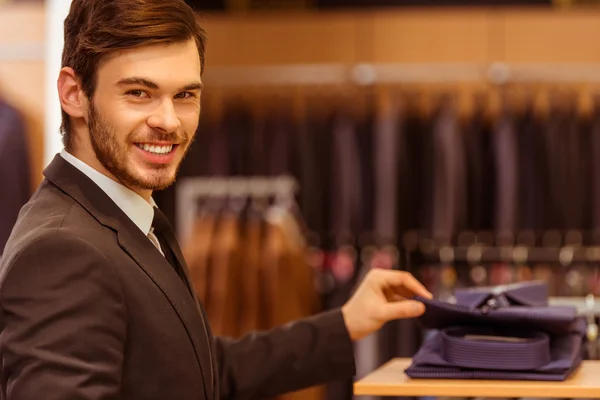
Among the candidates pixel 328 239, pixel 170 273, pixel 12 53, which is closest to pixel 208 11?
pixel 12 53

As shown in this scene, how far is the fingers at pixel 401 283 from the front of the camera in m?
2.27

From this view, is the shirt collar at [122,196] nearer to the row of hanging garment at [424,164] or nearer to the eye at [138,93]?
the eye at [138,93]

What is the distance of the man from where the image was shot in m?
1.61

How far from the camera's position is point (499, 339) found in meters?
2.14

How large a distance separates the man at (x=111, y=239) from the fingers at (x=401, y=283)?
1.54 ft

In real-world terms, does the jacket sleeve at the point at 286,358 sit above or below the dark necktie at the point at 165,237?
below

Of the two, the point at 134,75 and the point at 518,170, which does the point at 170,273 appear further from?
the point at 518,170

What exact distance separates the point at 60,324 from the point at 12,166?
3.67 metres

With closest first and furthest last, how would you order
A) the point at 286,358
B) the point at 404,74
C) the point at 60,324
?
the point at 60,324
the point at 286,358
the point at 404,74

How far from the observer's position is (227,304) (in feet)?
14.6

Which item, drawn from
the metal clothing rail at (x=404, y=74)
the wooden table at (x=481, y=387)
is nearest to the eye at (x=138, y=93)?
the wooden table at (x=481, y=387)

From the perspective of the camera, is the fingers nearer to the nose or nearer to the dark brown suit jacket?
the dark brown suit jacket

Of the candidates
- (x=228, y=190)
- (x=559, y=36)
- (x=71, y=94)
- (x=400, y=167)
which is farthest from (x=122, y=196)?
(x=559, y=36)

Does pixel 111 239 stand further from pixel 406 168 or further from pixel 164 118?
pixel 406 168
